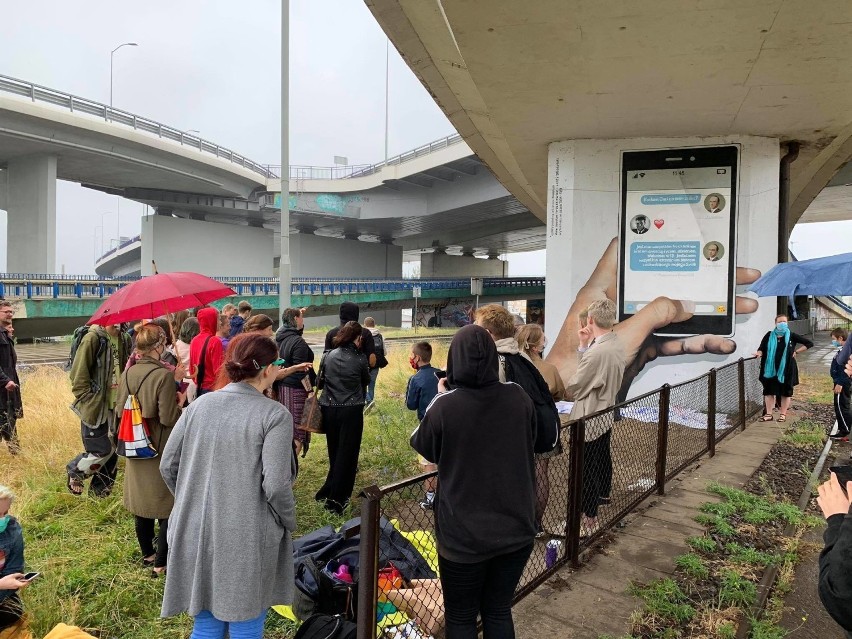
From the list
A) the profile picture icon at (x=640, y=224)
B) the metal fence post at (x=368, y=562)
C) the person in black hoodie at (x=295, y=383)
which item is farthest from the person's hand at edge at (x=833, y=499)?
the profile picture icon at (x=640, y=224)

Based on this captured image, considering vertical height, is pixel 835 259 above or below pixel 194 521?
above

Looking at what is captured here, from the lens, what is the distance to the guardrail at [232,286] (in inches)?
835

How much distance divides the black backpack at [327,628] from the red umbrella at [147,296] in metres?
2.78

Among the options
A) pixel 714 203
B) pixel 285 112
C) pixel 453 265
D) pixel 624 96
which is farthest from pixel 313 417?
pixel 453 265

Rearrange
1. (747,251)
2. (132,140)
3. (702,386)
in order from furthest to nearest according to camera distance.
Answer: (132,140)
(747,251)
(702,386)

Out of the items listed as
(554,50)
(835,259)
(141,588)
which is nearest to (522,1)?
(554,50)

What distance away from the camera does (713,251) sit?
9.02 m

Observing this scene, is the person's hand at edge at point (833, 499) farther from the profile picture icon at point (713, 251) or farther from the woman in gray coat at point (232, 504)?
the profile picture icon at point (713, 251)

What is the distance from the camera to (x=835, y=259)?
6.11m

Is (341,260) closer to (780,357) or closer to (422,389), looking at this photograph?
(780,357)

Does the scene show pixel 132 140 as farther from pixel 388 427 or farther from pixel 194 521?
pixel 194 521

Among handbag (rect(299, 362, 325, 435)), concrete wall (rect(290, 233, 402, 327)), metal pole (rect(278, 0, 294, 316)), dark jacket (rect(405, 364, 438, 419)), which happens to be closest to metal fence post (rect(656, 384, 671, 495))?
dark jacket (rect(405, 364, 438, 419))

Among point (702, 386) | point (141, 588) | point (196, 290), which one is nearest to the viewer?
point (141, 588)

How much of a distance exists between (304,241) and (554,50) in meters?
47.1
